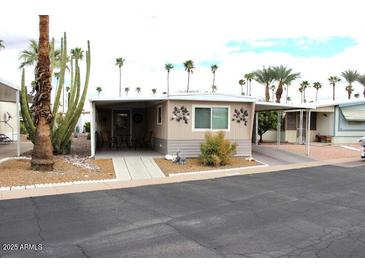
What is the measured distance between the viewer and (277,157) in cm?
1606

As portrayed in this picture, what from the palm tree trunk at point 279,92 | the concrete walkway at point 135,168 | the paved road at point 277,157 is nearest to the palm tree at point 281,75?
the palm tree trunk at point 279,92

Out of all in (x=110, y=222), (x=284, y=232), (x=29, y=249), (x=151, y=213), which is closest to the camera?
(x=29, y=249)

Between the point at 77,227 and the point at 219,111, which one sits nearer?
the point at 77,227

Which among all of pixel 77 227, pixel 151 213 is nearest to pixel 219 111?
pixel 151 213

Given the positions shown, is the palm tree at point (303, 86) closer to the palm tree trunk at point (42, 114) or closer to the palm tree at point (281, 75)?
the palm tree at point (281, 75)

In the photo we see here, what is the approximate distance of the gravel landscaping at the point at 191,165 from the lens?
12117mm

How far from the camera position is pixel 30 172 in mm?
10633

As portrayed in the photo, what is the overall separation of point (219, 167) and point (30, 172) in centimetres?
612

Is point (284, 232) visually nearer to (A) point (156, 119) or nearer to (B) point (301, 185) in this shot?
(B) point (301, 185)

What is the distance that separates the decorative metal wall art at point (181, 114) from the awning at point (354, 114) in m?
13.7

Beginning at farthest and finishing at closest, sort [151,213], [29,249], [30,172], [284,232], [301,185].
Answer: [30,172]
[301,185]
[151,213]
[284,232]
[29,249]

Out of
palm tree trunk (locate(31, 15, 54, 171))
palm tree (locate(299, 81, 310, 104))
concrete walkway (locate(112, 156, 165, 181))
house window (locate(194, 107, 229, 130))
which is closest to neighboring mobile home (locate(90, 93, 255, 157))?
house window (locate(194, 107, 229, 130))

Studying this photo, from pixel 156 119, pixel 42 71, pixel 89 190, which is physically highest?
pixel 42 71

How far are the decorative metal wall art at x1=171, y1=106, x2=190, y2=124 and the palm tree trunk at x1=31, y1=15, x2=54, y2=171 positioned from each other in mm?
5041
